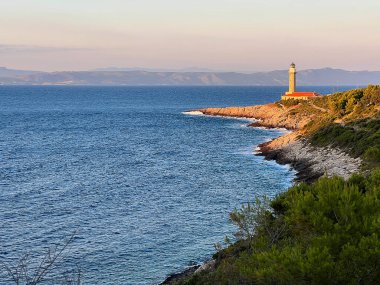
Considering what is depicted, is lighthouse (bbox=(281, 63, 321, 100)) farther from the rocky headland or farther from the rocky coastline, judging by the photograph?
the rocky coastline

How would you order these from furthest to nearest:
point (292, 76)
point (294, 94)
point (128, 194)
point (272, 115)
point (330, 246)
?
point (292, 76) → point (294, 94) → point (272, 115) → point (128, 194) → point (330, 246)

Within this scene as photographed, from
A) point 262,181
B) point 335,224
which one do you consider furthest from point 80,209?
point 335,224

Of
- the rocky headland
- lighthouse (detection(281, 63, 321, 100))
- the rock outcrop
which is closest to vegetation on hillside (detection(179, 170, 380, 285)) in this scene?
the rocky headland

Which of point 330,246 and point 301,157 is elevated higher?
point 330,246

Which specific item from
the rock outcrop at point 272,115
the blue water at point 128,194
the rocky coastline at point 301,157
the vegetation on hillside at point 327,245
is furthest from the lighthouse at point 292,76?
the vegetation on hillside at point 327,245

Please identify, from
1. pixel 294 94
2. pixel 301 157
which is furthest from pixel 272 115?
pixel 301 157

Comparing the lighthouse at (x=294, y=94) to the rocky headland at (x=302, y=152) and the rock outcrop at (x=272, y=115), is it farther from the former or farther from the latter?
the rocky headland at (x=302, y=152)

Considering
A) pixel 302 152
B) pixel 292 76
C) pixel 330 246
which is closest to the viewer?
pixel 330 246

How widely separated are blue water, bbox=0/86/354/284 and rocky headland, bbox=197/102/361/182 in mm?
A: 2541

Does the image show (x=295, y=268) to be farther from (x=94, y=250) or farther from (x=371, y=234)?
(x=94, y=250)

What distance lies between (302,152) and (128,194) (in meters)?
28.4

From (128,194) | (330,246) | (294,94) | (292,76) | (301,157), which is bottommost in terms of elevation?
(128,194)

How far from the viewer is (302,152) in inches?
2596

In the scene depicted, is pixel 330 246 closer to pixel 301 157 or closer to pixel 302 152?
pixel 301 157
